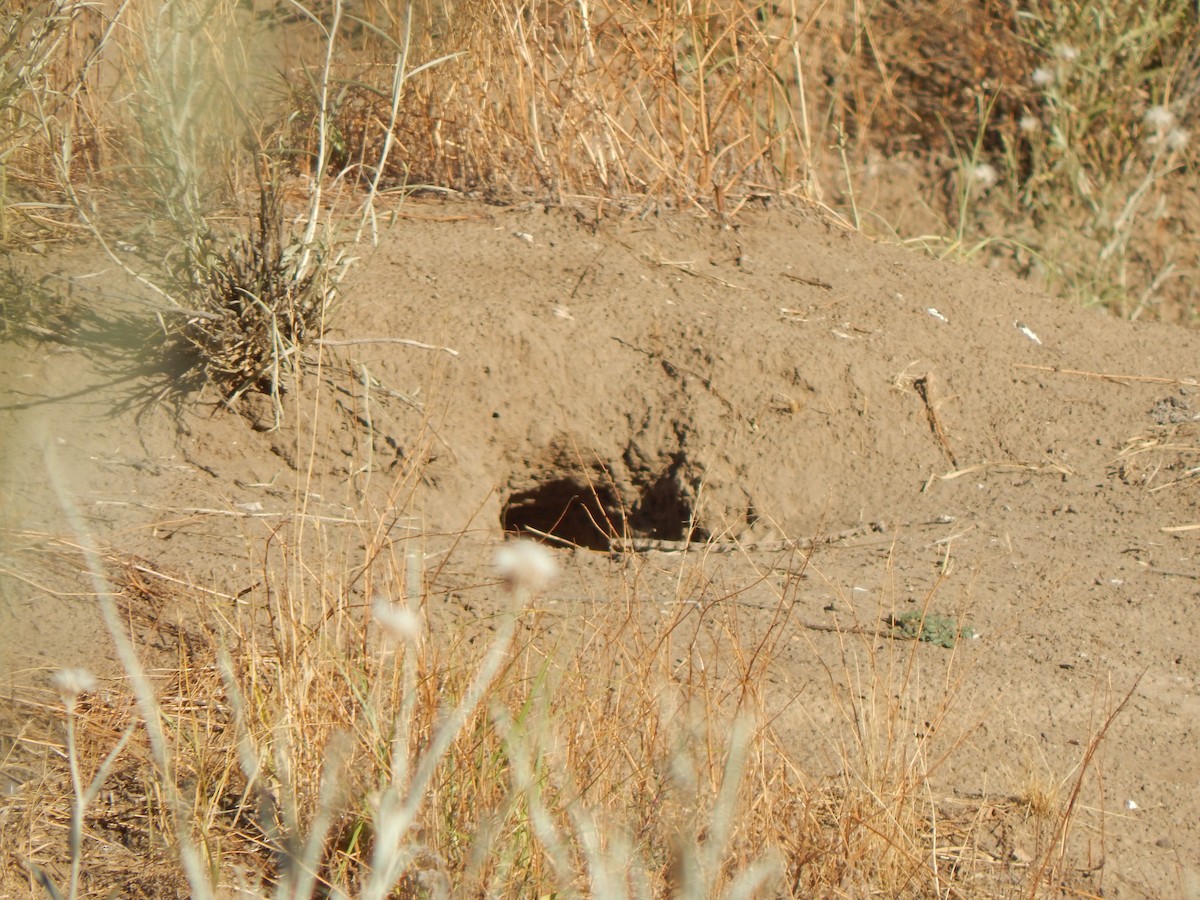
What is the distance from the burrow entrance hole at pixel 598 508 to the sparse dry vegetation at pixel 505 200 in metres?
0.58

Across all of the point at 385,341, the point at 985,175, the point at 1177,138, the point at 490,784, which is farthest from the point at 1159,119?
the point at 490,784

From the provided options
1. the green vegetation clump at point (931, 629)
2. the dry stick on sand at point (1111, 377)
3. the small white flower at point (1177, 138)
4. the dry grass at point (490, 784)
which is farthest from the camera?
the small white flower at point (1177, 138)

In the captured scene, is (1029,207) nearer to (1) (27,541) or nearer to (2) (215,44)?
(2) (215,44)

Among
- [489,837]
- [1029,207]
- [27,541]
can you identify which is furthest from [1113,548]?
[1029,207]

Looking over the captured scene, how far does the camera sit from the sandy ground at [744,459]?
2279 mm

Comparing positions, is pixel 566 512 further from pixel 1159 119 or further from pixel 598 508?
pixel 1159 119

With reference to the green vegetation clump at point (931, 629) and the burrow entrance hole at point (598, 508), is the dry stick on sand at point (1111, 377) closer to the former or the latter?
the burrow entrance hole at point (598, 508)

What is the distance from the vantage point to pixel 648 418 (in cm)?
324

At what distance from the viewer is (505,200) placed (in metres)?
3.73

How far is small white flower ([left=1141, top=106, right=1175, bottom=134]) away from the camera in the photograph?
506 cm

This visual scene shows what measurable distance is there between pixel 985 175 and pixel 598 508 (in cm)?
286

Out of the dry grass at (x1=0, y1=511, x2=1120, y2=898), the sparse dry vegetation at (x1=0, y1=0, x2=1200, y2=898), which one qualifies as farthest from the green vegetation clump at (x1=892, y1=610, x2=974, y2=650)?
the dry grass at (x1=0, y1=511, x2=1120, y2=898)

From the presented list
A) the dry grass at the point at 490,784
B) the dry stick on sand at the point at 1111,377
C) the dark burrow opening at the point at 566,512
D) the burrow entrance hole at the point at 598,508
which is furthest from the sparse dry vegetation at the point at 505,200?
the dry stick on sand at the point at 1111,377

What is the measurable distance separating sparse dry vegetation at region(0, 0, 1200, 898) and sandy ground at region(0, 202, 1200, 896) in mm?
85
